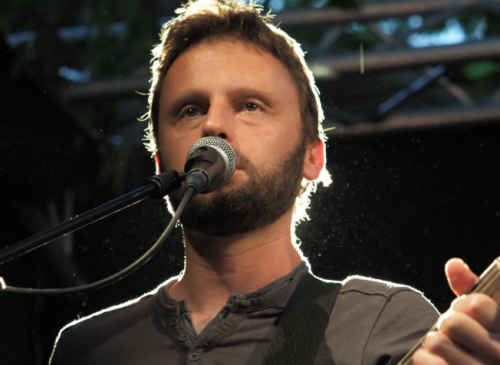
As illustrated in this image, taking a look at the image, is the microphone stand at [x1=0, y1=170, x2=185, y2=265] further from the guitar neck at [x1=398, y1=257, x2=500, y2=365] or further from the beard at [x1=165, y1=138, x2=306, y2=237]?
the guitar neck at [x1=398, y1=257, x2=500, y2=365]

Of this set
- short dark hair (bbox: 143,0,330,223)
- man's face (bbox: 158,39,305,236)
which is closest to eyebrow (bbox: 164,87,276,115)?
man's face (bbox: 158,39,305,236)

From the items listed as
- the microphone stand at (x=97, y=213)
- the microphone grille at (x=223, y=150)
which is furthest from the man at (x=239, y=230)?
the microphone stand at (x=97, y=213)

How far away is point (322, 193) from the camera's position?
241 cm

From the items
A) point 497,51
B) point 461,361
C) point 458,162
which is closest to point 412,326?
point 461,361

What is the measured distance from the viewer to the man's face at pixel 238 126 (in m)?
1.91

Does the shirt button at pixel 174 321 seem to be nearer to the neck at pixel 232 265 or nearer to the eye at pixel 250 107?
the neck at pixel 232 265

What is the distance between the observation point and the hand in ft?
3.79

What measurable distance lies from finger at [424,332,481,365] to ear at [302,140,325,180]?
102cm

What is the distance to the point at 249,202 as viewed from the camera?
192cm

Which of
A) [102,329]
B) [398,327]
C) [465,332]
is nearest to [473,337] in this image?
[465,332]

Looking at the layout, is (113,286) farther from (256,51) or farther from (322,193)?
(256,51)

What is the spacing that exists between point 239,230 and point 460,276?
2.81ft

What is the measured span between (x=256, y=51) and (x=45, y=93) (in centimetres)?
116

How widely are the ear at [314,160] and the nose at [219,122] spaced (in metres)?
0.32
